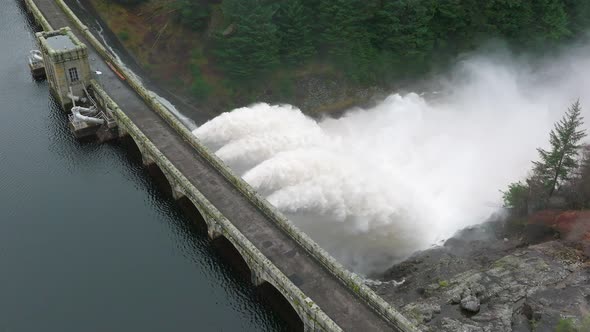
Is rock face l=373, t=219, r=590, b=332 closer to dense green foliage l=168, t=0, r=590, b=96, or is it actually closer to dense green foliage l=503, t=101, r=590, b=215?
dense green foliage l=503, t=101, r=590, b=215

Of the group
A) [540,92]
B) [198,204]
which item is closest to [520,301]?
[198,204]

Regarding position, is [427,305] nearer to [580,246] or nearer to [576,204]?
[580,246]

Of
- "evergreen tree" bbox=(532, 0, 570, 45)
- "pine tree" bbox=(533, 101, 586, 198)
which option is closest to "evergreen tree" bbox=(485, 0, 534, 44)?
"evergreen tree" bbox=(532, 0, 570, 45)

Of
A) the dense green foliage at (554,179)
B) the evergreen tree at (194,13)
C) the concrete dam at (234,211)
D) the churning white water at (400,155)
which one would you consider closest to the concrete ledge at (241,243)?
the concrete dam at (234,211)

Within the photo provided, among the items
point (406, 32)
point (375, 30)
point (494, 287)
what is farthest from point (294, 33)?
point (494, 287)

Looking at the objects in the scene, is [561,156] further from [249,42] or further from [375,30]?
[249,42]

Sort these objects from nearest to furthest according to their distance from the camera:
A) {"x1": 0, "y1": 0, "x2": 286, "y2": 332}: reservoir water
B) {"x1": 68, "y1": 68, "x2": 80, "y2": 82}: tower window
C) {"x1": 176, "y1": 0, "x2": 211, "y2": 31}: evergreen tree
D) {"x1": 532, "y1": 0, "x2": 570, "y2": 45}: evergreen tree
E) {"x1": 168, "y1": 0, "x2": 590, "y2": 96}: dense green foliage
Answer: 1. {"x1": 0, "y1": 0, "x2": 286, "y2": 332}: reservoir water
2. {"x1": 68, "y1": 68, "x2": 80, "y2": 82}: tower window
3. {"x1": 168, "y1": 0, "x2": 590, "y2": 96}: dense green foliage
4. {"x1": 176, "y1": 0, "x2": 211, "y2": 31}: evergreen tree
5. {"x1": 532, "y1": 0, "x2": 570, "y2": 45}: evergreen tree
